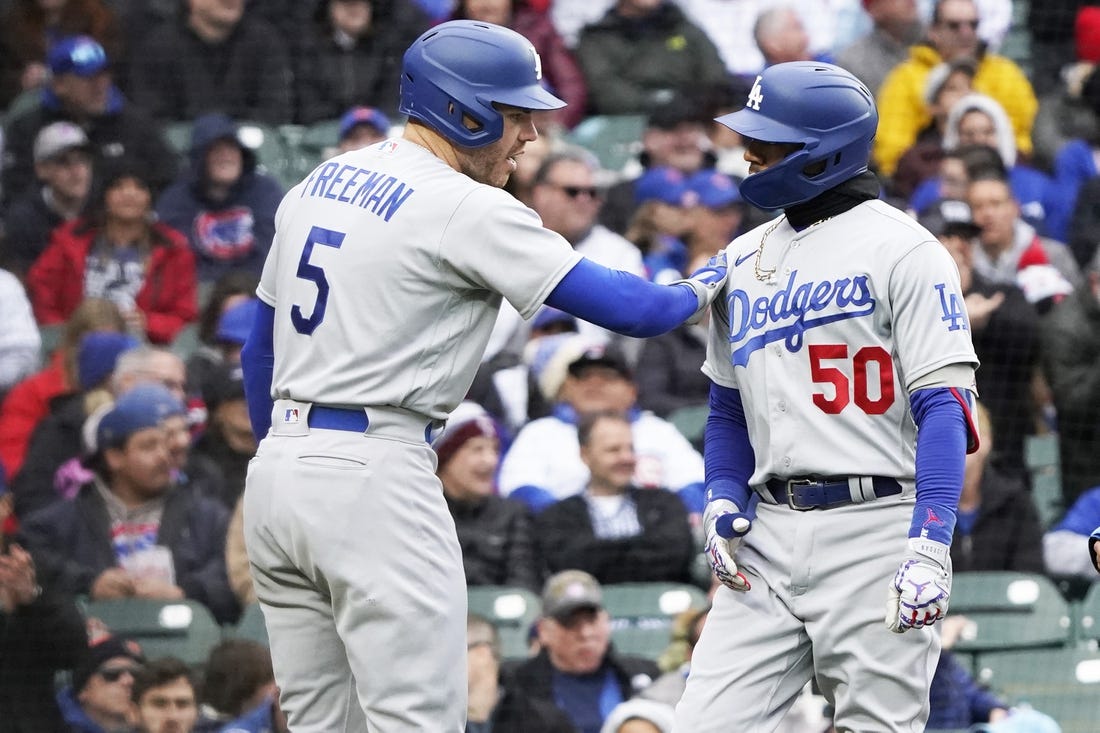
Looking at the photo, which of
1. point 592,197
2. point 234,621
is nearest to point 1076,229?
point 592,197

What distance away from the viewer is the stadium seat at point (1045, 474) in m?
6.55

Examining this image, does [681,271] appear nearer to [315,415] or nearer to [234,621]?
[234,621]

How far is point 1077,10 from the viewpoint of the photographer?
856 centimetres

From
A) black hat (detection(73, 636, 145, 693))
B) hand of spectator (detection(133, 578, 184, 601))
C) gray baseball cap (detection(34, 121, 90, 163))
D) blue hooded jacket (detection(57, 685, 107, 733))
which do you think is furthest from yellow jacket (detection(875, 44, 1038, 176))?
blue hooded jacket (detection(57, 685, 107, 733))

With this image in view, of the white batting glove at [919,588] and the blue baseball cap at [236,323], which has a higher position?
the white batting glove at [919,588]

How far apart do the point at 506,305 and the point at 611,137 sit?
60.3 inches

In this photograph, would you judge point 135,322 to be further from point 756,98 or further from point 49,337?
point 756,98

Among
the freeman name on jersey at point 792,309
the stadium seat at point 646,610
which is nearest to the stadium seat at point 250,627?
the stadium seat at point 646,610

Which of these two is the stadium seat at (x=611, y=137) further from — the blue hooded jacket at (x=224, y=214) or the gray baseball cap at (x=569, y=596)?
the gray baseball cap at (x=569, y=596)

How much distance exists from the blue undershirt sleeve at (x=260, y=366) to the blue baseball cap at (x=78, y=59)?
3.99m

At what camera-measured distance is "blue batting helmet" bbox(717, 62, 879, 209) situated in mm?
3322

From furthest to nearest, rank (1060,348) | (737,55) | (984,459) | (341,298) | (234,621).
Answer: (737,55), (1060,348), (984,459), (234,621), (341,298)

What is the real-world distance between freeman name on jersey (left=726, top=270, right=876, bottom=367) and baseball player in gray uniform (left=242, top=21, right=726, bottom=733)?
0.52 feet

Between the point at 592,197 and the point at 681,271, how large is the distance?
0.48 meters
